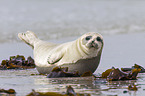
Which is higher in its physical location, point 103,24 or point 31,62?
point 103,24

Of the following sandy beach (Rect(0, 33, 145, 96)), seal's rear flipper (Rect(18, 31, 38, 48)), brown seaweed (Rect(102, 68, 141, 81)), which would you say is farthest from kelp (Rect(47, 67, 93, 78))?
seal's rear flipper (Rect(18, 31, 38, 48))

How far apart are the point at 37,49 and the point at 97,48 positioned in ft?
6.67

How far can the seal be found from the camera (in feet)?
25.6

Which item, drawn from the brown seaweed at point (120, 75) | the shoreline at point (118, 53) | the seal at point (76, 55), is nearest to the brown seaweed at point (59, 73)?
the seal at point (76, 55)

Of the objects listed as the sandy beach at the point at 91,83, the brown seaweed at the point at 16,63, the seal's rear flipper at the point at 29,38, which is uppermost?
the seal's rear flipper at the point at 29,38

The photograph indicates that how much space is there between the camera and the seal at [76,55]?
7809 millimetres

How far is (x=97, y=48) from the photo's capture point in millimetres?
7832

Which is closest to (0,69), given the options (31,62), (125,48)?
(31,62)

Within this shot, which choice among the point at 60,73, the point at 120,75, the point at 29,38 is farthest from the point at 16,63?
the point at 120,75

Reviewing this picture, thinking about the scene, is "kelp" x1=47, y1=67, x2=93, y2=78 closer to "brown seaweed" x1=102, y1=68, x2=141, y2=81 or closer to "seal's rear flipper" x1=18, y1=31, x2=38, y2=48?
"brown seaweed" x1=102, y1=68, x2=141, y2=81

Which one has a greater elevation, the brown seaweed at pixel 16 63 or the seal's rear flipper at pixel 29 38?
the seal's rear flipper at pixel 29 38

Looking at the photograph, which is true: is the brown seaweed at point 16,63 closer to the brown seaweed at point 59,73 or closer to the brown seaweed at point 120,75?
the brown seaweed at point 59,73

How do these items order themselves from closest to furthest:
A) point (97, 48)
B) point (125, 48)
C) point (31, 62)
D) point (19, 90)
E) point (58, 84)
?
1. point (19, 90)
2. point (58, 84)
3. point (97, 48)
4. point (31, 62)
5. point (125, 48)

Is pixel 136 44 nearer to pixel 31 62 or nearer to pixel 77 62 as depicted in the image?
pixel 31 62
